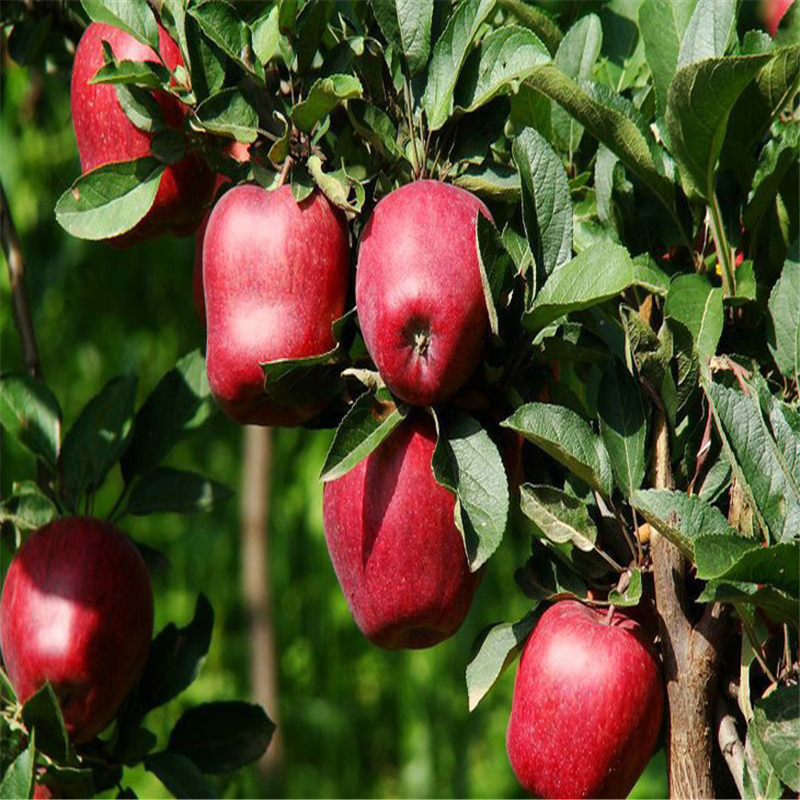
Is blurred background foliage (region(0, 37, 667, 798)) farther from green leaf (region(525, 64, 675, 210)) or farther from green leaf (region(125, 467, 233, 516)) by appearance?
green leaf (region(525, 64, 675, 210))

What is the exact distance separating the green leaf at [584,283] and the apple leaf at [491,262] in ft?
0.08

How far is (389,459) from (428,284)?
12 cm

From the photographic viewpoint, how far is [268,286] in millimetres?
808

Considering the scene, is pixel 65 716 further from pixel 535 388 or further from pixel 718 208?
pixel 718 208

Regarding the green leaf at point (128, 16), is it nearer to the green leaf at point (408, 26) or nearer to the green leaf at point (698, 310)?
the green leaf at point (408, 26)

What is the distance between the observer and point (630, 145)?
818 mm

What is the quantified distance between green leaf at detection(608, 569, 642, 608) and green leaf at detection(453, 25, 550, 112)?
0.95ft

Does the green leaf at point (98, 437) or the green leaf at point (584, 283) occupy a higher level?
the green leaf at point (584, 283)

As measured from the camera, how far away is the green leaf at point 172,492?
113 cm

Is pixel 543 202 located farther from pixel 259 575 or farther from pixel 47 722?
pixel 259 575

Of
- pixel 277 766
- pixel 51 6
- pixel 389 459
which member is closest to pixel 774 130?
pixel 389 459

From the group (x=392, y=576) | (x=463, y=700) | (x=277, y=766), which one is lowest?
(x=463, y=700)

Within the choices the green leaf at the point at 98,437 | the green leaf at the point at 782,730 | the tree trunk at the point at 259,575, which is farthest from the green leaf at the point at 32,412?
the tree trunk at the point at 259,575

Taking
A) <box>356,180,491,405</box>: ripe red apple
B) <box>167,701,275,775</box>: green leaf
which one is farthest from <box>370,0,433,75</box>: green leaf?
<box>167,701,275,775</box>: green leaf
